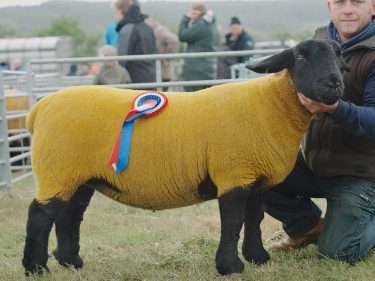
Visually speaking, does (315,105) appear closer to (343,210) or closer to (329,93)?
(329,93)

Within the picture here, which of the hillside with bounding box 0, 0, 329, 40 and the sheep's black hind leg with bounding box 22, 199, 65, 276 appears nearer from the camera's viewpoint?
the sheep's black hind leg with bounding box 22, 199, 65, 276

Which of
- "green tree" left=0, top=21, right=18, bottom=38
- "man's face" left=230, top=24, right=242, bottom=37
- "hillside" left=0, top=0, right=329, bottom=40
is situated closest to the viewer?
"man's face" left=230, top=24, right=242, bottom=37

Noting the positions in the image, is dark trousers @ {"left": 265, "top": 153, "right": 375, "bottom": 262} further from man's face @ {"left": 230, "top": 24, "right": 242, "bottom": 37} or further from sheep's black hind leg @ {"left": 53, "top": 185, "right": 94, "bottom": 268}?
man's face @ {"left": 230, "top": 24, "right": 242, "bottom": 37}

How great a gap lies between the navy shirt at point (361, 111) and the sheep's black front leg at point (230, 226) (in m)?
0.68

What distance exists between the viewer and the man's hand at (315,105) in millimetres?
4004

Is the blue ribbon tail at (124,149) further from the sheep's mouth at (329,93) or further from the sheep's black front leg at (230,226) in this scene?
the sheep's mouth at (329,93)

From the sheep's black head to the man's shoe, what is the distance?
53.6 inches

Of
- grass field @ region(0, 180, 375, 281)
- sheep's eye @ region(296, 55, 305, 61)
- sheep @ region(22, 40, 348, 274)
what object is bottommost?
grass field @ region(0, 180, 375, 281)

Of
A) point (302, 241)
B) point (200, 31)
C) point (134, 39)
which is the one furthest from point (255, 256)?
Result: point (200, 31)

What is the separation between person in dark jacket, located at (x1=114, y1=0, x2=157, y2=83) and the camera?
9.45 meters

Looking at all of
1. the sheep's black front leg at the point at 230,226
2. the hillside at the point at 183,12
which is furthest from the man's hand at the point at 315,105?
the hillside at the point at 183,12

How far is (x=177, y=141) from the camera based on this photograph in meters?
4.20

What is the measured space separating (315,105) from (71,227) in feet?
5.73

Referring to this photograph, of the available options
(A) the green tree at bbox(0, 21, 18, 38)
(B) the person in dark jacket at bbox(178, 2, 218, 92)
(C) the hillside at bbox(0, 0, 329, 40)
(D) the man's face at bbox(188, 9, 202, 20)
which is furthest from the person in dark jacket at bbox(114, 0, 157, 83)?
(C) the hillside at bbox(0, 0, 329, 40)
